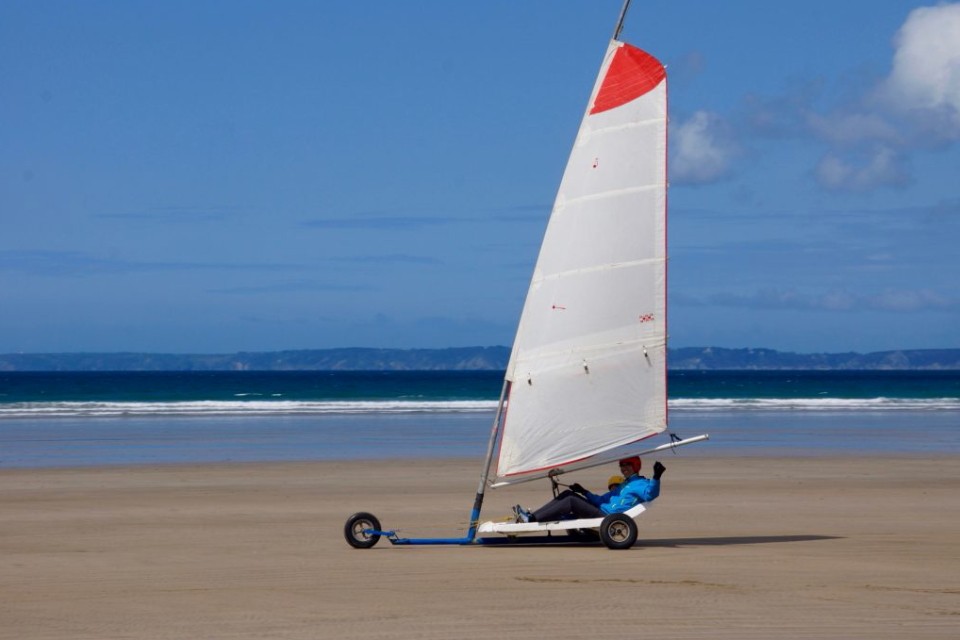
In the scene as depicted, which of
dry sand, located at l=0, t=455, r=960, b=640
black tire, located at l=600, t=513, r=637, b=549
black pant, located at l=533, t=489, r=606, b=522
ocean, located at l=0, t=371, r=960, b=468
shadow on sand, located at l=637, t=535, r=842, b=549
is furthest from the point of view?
ocean, located at l=0, t=371, r=960, b=468

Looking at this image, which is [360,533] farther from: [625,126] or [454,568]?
[625,126]

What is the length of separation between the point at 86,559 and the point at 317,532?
8.41 feet

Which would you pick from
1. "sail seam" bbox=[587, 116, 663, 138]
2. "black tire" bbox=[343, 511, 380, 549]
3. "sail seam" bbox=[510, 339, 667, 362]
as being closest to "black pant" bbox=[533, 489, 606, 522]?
"sail seam" bbox=[510, 339, 667, 362]

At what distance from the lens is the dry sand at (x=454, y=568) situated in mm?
7750

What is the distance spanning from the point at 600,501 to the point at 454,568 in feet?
6.08

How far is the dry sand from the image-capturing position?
25.4ft

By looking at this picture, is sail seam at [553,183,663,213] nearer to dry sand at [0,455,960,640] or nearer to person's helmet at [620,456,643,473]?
person's helmet at [620,456,643,473]

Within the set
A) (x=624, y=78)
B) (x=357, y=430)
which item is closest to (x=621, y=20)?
(x=624, y=78)

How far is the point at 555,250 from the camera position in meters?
11.0

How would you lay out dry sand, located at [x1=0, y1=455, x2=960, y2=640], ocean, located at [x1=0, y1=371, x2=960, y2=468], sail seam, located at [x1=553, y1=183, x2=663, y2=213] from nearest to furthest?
dry sand, located at [x1=0, y1=455, x2=960, y2=640], sail seam, located at [x1=553, y1=183, x2=663, y2=213], ocean, located at [x1=0, y1=371, x2=960, y2=468]

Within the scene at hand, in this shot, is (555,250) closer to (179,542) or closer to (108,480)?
(179,542)

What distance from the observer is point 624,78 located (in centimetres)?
1105

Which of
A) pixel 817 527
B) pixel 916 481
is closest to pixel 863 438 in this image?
pixel 916 481

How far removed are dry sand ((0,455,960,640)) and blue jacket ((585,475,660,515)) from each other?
41 cm
